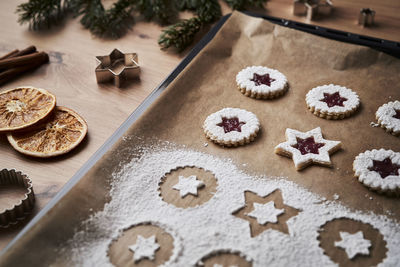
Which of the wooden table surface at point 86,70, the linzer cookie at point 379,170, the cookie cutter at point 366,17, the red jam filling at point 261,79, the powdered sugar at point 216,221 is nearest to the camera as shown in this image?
the powdered sugar at point 216,221

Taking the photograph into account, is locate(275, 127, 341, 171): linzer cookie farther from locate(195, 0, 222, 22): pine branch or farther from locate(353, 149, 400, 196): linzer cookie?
locate(195, 0, 222, 22): pine branch

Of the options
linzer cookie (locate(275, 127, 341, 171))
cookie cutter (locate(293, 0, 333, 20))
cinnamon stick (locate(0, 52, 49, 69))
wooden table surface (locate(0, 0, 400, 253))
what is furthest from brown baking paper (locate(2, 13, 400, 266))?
cinnamon stick (locate(0, 52, 49, 69))

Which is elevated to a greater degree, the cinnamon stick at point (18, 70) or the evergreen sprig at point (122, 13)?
the evergreen sprig at point (122, 13)

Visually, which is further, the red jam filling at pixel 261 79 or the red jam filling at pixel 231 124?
the red jam filling at pixel 261 79

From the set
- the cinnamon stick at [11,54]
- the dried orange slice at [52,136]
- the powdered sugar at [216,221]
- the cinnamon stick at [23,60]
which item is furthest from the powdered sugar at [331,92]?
the cinnamon stick at [11,54]

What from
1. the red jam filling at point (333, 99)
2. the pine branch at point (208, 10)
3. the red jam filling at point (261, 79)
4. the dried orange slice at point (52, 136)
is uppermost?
the pine branch at point (208, 10)

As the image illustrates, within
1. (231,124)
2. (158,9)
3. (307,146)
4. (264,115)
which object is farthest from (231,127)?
(158,9)

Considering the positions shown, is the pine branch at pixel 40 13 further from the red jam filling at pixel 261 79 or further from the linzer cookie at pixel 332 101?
the linzer cookie at pixel 332 101
